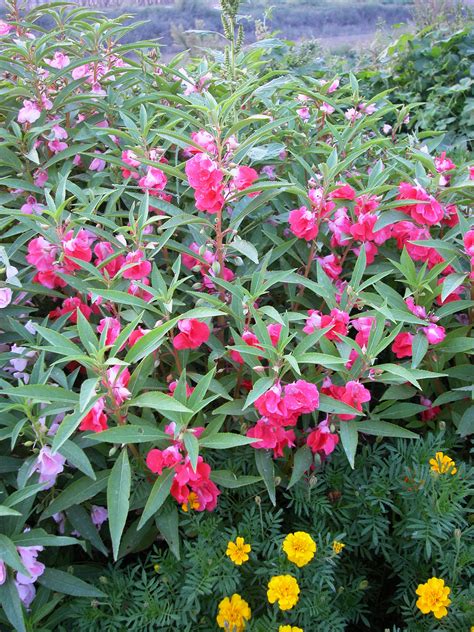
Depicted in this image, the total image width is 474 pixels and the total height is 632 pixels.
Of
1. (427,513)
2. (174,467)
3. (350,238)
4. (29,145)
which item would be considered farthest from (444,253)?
(29,145)

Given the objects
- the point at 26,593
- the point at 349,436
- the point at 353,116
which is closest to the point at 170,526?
the point at 26,593

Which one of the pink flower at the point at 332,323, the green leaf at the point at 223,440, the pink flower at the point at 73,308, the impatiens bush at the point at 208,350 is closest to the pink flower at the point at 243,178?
the impatiens bush at the point at 208,350

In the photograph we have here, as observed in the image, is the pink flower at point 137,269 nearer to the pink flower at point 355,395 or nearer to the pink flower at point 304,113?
the pink flower at point 355,395

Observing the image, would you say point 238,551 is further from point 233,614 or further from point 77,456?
point 77,456

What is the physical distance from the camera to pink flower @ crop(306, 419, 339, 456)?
1307 mm

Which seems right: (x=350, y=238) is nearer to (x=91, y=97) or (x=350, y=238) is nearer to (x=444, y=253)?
(x=444, y=253)

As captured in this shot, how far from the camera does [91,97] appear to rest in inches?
70.1

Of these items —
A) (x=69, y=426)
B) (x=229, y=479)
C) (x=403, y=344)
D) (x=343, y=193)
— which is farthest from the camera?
(x=343, y=193)

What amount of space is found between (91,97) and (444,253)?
40.9 inches

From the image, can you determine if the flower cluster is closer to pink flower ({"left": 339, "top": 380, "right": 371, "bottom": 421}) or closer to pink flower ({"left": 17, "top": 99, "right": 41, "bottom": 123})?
pink flower ({"left": 339, "top": 380, "right": 371, "bottom": 421})

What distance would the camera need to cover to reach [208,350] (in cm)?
155

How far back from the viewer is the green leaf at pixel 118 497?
1.08 metres

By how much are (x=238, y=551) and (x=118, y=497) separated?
0.28 metres

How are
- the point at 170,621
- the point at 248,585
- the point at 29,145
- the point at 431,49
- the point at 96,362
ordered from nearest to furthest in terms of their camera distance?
the point at 96,362 → the point at 170,621 → the point at 248,585 → the point at 29,145 → the point at 431,49
